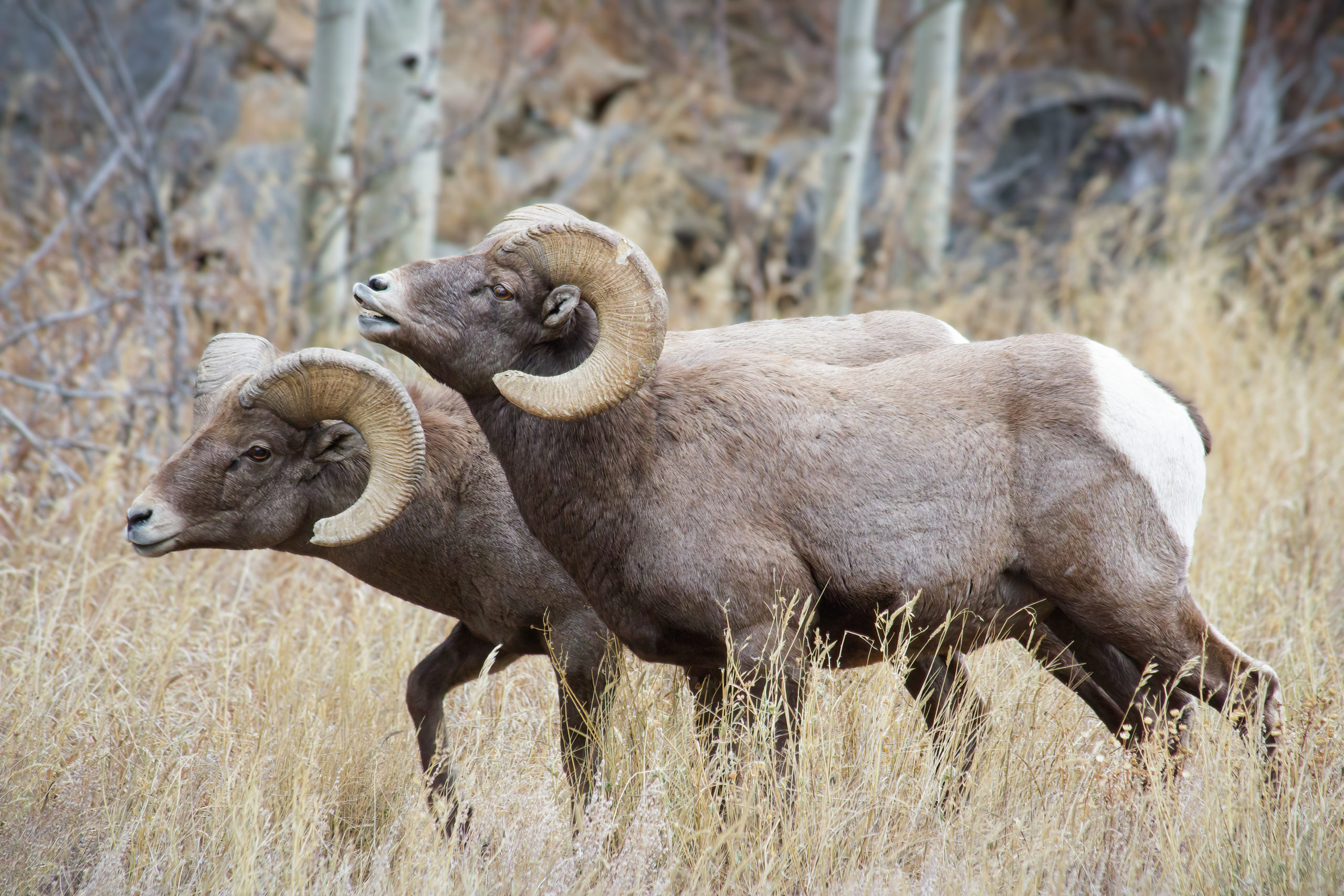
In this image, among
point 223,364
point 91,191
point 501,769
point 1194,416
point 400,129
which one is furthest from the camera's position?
point 400,129

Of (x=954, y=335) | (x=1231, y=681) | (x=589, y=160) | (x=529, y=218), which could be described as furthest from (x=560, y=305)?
(x=589, y=160)

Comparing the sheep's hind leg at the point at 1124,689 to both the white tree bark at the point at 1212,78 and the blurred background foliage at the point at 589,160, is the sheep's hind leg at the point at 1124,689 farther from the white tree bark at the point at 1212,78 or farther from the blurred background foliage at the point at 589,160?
the white tree bark at the point at 1212,78

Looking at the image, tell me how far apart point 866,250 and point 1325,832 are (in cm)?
1087

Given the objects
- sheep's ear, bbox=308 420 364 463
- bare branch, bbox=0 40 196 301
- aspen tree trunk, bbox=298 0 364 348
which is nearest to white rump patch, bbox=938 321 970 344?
sheep's ear, bbox=308 420 364 463

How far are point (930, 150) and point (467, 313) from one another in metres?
8.46

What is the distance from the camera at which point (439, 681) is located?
436 centimetres

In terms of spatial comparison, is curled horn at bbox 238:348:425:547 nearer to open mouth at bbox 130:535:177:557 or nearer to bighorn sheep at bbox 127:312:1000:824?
bighorn sheep at bbox 127:312:1000:824

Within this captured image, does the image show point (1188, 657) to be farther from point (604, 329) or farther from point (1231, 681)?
point (604, 329)

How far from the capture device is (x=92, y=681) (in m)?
4.77

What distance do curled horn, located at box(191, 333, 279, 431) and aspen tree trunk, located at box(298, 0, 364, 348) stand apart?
11.9ft

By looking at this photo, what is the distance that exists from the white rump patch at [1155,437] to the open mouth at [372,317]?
2209 millimetres

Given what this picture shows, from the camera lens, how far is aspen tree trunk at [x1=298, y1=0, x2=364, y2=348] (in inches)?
320

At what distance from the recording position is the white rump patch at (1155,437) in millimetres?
3725

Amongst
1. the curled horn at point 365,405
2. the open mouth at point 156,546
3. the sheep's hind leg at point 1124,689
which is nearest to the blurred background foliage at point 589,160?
the open mouth at point 156,546
